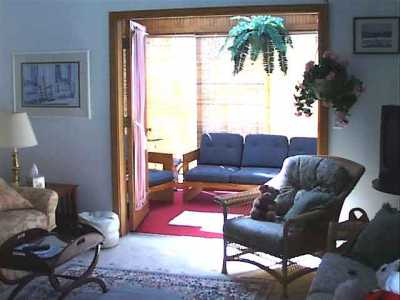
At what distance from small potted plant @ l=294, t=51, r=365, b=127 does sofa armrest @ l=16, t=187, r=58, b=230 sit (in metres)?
2.18

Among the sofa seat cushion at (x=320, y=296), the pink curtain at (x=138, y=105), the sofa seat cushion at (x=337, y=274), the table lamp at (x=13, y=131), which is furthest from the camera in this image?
the pink curtain at (x=138, y=105)

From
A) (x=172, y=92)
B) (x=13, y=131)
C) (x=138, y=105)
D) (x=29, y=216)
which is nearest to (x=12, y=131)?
(x=13, y=131)

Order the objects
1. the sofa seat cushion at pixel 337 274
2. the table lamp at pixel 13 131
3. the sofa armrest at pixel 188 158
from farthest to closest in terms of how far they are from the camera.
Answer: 1. the sofa armrest at pixel 188 158
2. the table lamp at pixel 13 131
3. the sofa seat cushion at pixel 337 274

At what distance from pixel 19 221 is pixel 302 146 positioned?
358 cm

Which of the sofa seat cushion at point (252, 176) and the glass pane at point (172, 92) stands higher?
Answer: the glass pane at point (172, 92)

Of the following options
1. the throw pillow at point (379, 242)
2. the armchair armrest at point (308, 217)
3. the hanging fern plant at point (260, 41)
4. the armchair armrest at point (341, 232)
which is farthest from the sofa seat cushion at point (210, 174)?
the throw pillow at point (379, 242)

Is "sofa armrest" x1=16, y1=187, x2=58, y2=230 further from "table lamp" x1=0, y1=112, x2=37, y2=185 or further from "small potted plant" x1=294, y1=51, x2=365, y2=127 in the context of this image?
"small potted plant" x1=294, y1=51, x2=365, y2=127

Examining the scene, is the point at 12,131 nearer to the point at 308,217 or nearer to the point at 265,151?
the point at 308,217

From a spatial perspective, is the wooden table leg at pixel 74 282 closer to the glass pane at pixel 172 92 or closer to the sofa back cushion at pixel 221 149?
the sofa back cushion at pixel 221 149

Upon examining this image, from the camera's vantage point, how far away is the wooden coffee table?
349 centimetres

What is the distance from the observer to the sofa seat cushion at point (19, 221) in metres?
4.07

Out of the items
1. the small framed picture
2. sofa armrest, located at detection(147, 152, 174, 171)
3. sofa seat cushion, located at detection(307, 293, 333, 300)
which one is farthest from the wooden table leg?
sofa armrest, located at detection(147, 152, 174, 171)

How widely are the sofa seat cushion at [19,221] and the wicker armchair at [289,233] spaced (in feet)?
4.43

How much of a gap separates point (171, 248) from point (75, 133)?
140 centimetres
